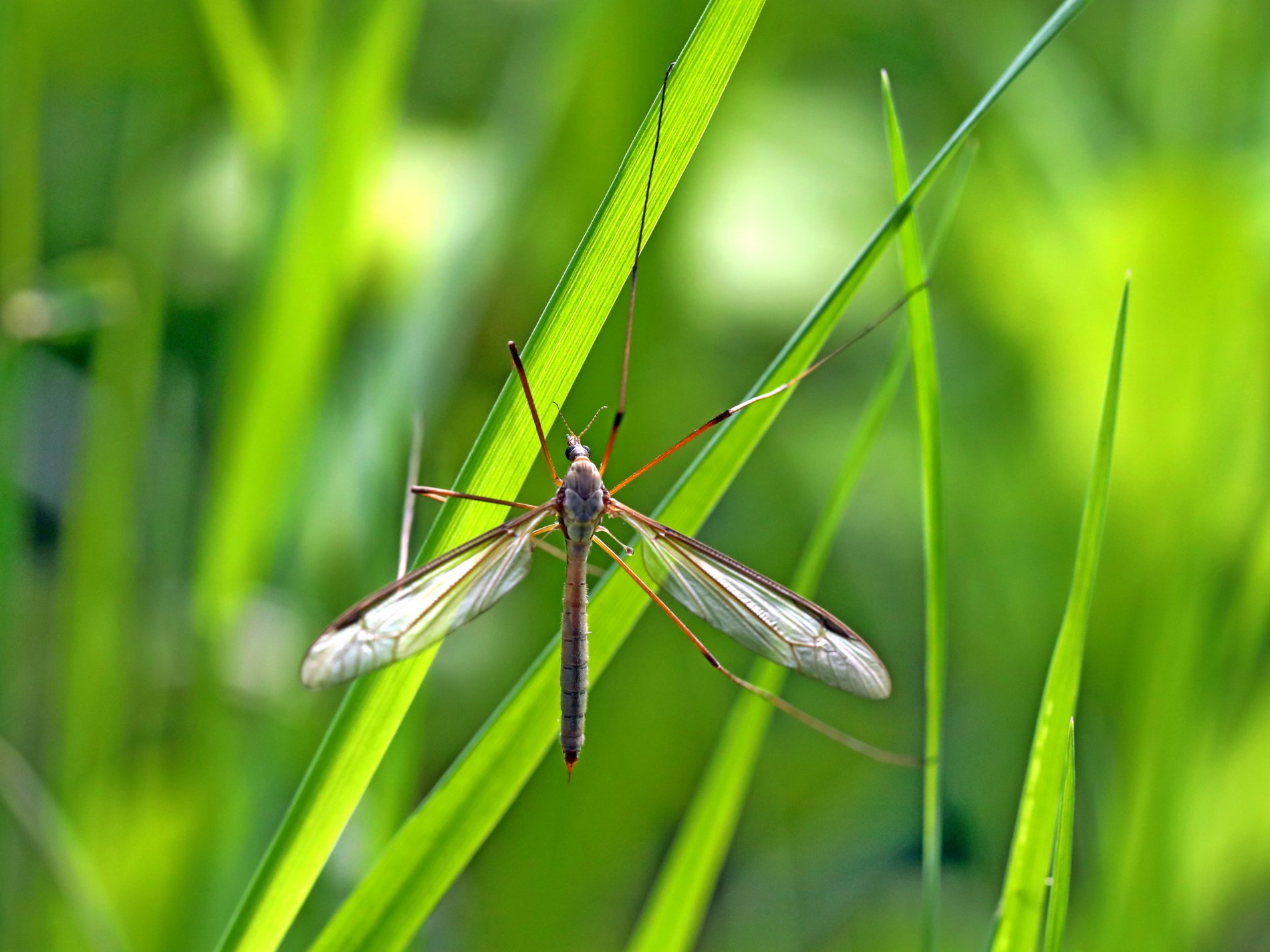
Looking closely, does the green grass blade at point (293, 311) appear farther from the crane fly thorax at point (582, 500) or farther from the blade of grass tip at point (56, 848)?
the crane fly thorax at point (582, 500)

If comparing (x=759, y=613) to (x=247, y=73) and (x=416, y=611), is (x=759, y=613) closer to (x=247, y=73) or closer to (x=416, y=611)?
(x=416, y=611)

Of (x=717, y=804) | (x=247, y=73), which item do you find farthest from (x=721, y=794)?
(x=247, y=73)

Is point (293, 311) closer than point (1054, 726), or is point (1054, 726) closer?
point (1054, 726)

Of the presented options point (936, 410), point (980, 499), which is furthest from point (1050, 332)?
point (936, 410)

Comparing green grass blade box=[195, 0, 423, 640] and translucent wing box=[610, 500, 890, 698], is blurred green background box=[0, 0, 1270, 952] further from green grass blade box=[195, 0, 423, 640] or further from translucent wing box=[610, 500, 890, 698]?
translucent wing box=[610, 500, 890, 698]

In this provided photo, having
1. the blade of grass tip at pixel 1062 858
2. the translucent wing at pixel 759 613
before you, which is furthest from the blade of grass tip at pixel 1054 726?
the translucent wing at pixel 759 613

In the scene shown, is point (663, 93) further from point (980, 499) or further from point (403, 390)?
point (980, 499)
